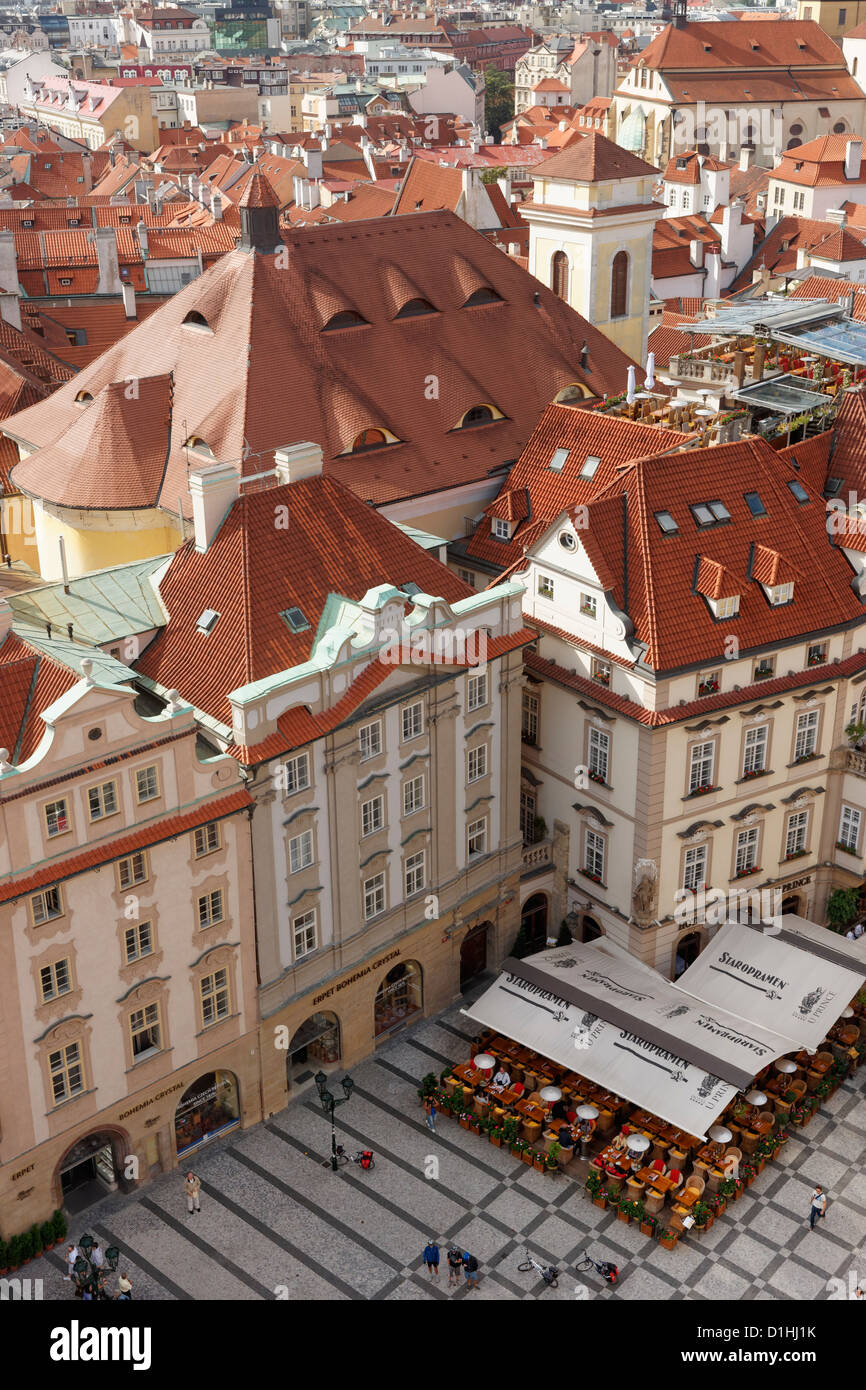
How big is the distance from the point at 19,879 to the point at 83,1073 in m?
7.97

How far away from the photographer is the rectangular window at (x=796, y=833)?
63500 millimetres

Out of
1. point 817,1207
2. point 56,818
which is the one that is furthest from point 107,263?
point 817,1207

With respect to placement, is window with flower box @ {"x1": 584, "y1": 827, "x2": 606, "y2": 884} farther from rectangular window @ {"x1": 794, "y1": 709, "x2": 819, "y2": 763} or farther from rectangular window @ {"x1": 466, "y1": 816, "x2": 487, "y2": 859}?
rectangular window @ {"x1": 794, "y1": 709, "x2": 819, "y2": 763}

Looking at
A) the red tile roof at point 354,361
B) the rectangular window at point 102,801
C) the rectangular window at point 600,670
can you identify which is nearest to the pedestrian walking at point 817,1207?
the rectangular window at point 600,670

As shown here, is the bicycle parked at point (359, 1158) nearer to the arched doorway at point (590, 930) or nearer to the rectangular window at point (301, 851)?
the rectangular window at point (301, 851)

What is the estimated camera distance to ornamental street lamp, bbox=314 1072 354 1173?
176 feet

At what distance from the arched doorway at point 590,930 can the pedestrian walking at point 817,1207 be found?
14.7 metres

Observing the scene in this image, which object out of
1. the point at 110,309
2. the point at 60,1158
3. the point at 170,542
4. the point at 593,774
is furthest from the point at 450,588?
the point at 110,309

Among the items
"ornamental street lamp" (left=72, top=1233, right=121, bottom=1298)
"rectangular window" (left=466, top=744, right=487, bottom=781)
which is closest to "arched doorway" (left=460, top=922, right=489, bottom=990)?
"rectangular window" (left=466, top=744, right=487, bottom=781)

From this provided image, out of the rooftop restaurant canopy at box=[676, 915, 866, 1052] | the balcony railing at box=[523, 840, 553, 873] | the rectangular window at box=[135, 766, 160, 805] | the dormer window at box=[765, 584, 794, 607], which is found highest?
the dormer window at box=[765, 584, 794, 607]

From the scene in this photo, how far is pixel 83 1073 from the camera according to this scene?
4912 cm

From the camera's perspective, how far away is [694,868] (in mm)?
61312

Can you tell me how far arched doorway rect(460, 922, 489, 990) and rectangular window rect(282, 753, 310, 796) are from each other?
14078 mm

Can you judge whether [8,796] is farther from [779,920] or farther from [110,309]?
[110,309]
